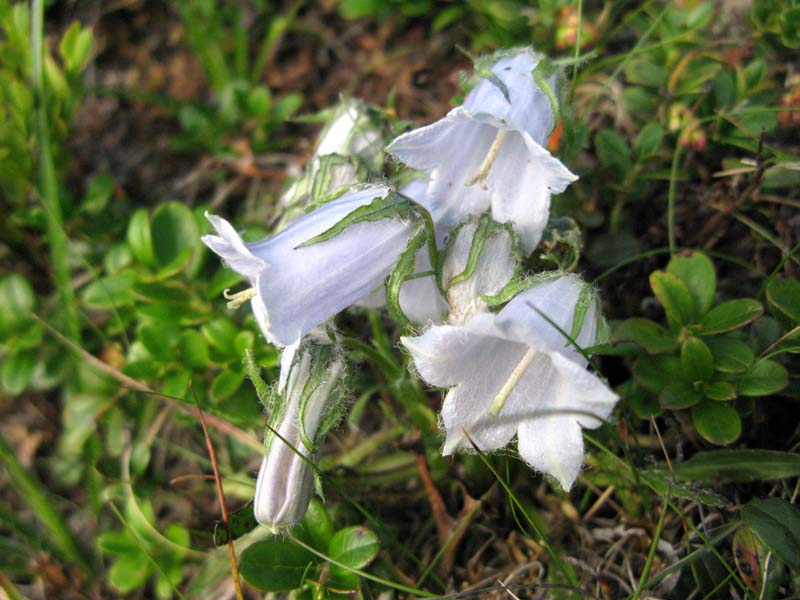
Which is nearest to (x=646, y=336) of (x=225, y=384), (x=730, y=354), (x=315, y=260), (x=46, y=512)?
(x=730, y=354)

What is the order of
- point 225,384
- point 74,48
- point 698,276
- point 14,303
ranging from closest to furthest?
point 698,276
point 225,384
point 14,303
point 74,48

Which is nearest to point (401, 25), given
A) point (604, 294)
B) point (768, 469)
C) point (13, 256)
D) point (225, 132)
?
point (225, 132)

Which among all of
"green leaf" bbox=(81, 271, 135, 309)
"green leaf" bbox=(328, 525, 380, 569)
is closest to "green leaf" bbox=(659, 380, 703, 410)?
"green leaf" bbox=(328, 525, 380, 569)

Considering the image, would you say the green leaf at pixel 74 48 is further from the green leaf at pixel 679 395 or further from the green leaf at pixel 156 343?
the green leaf at pixel 679 395

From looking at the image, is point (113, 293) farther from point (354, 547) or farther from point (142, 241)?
point (354, 547)

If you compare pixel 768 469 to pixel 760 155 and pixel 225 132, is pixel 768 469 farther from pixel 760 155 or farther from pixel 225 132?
pixel 225 132

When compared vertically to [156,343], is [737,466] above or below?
below

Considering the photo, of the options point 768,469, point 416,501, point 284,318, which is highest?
point 284,318
